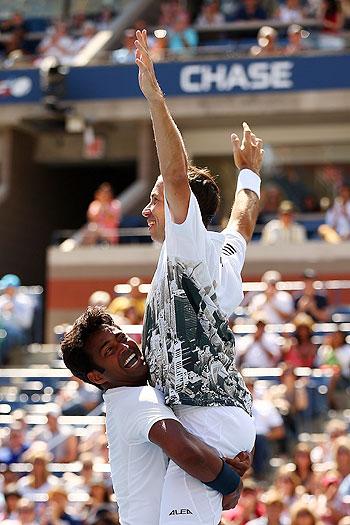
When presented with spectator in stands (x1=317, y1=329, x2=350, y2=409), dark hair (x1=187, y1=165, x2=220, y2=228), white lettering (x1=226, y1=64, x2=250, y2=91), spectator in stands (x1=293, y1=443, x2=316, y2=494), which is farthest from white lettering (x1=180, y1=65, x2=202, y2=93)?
dark hair (x1=187, y1=165, x2=220, y2=228)

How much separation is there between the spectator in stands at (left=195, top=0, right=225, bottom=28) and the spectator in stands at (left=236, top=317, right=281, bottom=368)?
31.5ft

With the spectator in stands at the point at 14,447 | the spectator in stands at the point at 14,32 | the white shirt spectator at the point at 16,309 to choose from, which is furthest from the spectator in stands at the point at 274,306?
the spectator in stands at the point at 14,32

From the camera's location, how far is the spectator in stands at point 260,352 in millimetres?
12562

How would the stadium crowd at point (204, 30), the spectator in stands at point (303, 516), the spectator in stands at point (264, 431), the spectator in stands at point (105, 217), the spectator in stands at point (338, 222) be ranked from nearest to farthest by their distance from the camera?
1. the spectator in stands at point (303, 516)
2. the spectator in stands at point (264, 431)
3. the spectator in stands at point (338, 222)
4. the spectator in stands at point (105, 217)
5. the stadium crowd at point (204, 30)

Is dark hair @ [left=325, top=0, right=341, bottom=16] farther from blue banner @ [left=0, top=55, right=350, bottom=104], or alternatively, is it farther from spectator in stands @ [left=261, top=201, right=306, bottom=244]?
spectator in stands @ [left=261, top=201, right=306, bottom=244]

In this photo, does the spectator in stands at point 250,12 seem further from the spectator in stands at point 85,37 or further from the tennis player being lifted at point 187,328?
the tennis player being lifted at point 187,328

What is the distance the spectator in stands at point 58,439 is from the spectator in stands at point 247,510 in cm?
262

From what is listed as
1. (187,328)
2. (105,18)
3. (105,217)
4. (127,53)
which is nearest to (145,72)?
(187,328)

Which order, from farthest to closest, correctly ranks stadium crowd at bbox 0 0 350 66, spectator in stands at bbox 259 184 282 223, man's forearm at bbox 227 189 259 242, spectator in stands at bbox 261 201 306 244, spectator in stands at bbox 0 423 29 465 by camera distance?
stadium crowd at bbox 0 0 350 66
spectator in stands at bbox 259 184 282 223
spectator in stands at bbox 261 201 306 244
spectator in stands at bbox 0 423 29 465
man's forearm at bbox 227 189 259 242

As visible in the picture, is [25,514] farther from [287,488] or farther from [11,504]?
[287,488]

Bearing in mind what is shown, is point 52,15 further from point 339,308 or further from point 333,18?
point 339,308

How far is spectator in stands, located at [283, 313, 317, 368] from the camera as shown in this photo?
1216cm

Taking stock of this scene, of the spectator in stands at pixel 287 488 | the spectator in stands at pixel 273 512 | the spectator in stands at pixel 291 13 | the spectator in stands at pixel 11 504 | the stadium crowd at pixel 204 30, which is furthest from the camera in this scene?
the spectator in stands at pixel 291 13

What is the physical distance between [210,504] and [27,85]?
15.9 metres
